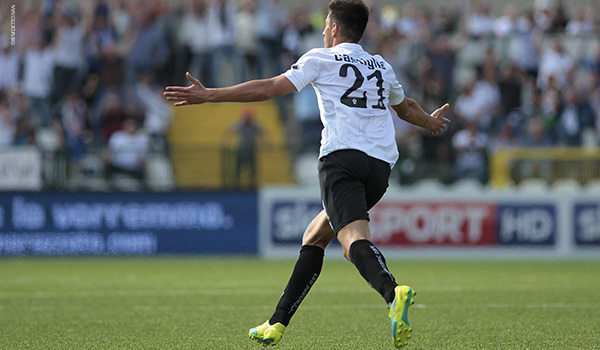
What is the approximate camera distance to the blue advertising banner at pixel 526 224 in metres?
15.8

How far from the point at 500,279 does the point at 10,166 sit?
865cm

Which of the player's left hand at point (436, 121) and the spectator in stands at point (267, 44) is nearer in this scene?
the player's left hand at point (436, 121)

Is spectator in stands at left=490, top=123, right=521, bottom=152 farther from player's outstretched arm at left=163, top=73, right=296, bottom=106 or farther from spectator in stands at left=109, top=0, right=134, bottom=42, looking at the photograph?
player's outstretched arm at left=163, top=73, right=296, bottom=106

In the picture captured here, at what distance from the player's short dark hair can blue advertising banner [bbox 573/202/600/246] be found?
1114 cm

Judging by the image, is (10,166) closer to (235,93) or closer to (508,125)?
(508,125)

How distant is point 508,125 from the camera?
17250 millimetres

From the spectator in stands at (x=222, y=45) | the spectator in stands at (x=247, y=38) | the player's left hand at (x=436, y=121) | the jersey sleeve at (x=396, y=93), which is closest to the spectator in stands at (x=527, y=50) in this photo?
the spectator in stands at (x=247, y=38)

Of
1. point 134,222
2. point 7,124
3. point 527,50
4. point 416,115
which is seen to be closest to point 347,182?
point 416,115

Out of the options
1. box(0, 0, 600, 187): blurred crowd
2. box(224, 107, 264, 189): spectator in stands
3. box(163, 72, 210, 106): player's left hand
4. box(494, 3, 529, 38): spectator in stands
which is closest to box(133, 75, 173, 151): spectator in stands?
box(0, 0, 600, 187): blurred crowd

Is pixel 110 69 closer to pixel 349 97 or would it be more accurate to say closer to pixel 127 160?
pixel 127 160

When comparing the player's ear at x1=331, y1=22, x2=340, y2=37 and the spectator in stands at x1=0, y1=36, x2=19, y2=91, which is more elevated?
the spectator in stands at x1=0, y1=36, x2=19, y2=91

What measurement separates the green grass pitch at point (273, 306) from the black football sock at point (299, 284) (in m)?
0.44

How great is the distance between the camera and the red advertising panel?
1584cm

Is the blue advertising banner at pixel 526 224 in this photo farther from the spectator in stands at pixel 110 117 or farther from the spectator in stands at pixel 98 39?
the spectator in stands at pixel 98 39
